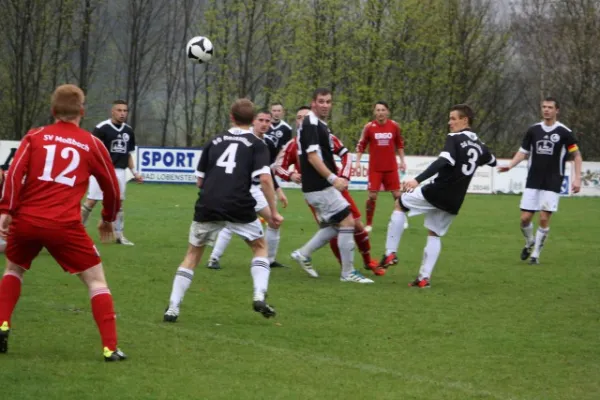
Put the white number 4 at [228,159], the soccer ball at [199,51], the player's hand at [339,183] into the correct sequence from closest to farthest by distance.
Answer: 1. the white number 4 at [228,159]
2. the player's hand at [339,183]
3. the soccer ball at [199,51]

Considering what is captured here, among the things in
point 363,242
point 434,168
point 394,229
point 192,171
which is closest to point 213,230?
point 434,168

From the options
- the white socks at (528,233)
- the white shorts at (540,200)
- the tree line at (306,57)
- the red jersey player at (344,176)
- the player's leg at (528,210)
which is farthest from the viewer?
the tree line at (306,57)

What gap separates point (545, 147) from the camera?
1459 centimetres

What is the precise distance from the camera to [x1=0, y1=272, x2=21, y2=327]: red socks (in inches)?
Answer: 290

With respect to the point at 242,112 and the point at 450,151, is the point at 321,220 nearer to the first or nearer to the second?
the point at 450,151

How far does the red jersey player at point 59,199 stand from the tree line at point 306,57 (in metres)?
38.3

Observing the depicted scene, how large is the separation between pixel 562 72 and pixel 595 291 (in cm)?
3640

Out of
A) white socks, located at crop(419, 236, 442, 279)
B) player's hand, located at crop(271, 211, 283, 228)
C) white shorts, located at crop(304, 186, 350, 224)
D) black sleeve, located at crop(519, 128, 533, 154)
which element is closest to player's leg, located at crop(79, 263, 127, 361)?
player's hand, located at crop(271, 211, 283, 228)

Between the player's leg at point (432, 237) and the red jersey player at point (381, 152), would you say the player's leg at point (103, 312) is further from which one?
the red jersey player at point (381, 152)

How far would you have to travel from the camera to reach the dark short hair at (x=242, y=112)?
887cm

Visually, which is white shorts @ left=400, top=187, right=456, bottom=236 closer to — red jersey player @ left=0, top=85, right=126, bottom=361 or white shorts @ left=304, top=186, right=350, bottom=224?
white shorts @ left=304, top=186, right=350, bottom=224

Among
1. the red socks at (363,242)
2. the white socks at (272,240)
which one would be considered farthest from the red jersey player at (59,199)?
the white socks at (272,240)

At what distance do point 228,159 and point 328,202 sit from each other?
10.3 feet

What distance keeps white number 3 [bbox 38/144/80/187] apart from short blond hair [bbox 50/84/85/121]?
10.1 inches
